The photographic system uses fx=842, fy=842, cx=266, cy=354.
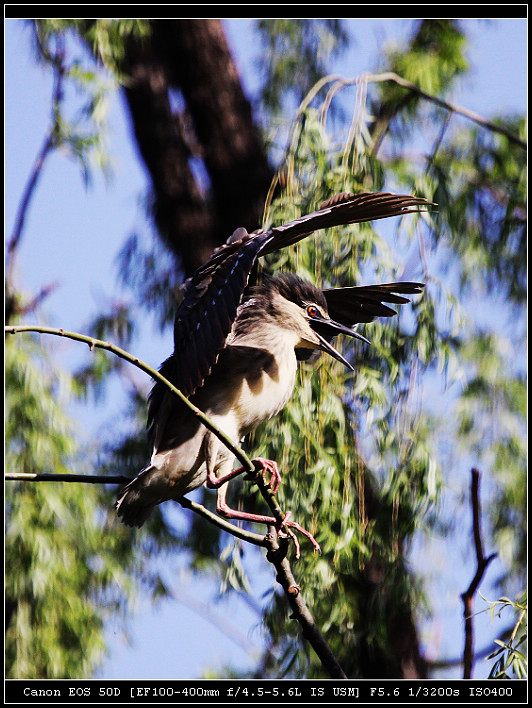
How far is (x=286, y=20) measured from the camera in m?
6.08

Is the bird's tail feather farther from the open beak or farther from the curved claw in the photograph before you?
the open beak

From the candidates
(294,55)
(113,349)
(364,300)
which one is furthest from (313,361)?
(294,55)

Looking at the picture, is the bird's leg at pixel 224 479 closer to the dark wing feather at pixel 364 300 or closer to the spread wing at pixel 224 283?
the spread wing at pixel 224 283

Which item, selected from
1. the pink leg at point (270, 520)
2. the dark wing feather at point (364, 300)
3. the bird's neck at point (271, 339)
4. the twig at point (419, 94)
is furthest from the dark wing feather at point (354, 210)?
the twig at point (419, 94)

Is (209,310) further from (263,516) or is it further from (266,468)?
(263,516)

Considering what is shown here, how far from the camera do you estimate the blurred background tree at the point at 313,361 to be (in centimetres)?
358

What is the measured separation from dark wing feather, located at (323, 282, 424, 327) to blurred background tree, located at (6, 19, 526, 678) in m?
0.27

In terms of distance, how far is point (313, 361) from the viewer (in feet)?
12.0

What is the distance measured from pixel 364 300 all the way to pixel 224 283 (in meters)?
0.90

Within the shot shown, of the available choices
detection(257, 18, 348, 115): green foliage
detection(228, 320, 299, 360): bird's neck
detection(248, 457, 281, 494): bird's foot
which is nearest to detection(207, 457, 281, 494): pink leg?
detection(248, 457, 281, 494): bird's foot
